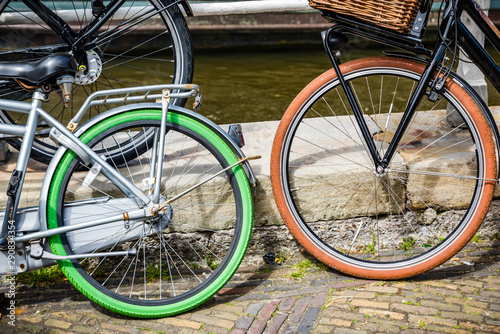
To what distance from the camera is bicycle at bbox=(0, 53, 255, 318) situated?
269 centimetres

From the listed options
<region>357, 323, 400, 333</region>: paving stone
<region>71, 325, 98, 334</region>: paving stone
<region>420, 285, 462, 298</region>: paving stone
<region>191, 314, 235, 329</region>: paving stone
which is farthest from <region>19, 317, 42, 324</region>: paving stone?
<region>420, 285, 462, 298</region>: paving stone

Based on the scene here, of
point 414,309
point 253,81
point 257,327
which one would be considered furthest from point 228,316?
point 253,81

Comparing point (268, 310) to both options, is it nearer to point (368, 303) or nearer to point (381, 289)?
point (368, 303)

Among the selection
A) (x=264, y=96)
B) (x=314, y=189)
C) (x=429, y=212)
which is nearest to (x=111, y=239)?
(x=314, y=189)

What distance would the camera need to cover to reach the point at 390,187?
3328 millimetres

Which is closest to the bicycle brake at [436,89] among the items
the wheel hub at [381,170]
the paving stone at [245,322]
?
the wheel hub at [381,170]

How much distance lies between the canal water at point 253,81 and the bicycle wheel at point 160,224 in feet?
11.5

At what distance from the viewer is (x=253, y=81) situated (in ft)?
27.8

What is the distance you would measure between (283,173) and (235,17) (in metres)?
7.80

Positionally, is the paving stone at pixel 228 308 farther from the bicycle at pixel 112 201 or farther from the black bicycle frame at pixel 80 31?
the black bicycle frame at pixel 80 31

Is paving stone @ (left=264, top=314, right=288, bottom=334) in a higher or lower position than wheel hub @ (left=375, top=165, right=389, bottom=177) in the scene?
lower

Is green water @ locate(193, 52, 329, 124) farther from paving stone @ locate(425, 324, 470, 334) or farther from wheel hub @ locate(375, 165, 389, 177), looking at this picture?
paving stone @ locate(425, 324, 470, 334)

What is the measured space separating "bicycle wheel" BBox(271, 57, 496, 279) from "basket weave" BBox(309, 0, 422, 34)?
27 cm

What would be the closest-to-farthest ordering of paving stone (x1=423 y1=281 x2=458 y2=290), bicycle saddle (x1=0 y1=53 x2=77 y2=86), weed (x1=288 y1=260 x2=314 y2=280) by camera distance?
bicycle saddle (x1=0 y1=53 x2=77 y2=86) < paving stone (x1=423 y1=281 x2=458 y2=290) < weed (x1=288 y1=260 x2=314 y2=280)
